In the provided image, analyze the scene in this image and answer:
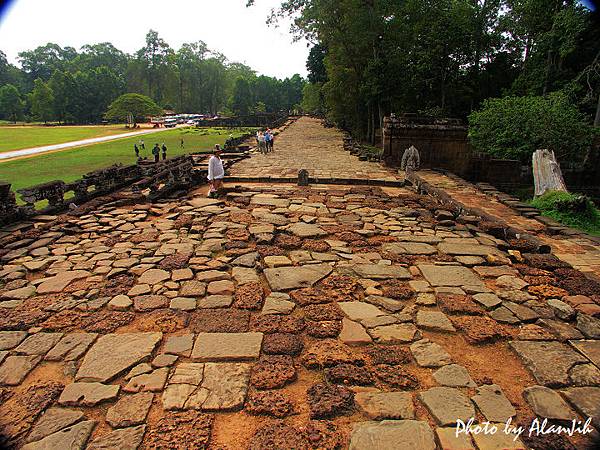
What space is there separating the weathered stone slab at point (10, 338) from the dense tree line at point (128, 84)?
216ft

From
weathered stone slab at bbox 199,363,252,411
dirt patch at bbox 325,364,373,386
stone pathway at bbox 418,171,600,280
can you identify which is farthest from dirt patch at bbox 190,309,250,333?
stone pathway at bbox 418,171,600,280

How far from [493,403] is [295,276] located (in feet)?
8.29

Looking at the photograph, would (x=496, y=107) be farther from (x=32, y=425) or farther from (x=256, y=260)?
(x=32, y=425)

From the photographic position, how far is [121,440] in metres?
2.19

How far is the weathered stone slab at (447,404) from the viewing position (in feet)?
7.79

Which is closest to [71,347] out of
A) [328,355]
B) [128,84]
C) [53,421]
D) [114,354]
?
[114,354]

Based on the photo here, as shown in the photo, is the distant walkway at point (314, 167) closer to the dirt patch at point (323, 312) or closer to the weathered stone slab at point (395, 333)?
the dirt patch at point (323, 312)

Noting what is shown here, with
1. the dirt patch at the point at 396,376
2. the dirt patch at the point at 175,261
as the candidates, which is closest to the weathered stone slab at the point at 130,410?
the dirt patch at the point at 396,376

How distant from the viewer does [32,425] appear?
2.30m

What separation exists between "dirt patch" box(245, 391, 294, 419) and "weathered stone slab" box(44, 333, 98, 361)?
1.62 m

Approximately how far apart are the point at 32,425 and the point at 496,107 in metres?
16.5

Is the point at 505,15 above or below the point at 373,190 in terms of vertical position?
above

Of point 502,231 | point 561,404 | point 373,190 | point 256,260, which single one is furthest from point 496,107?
point 561,404

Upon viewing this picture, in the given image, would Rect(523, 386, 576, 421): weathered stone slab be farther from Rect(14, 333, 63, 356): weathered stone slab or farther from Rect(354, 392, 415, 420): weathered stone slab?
Rect(14, 333, 63, 356): weathered stone slab
